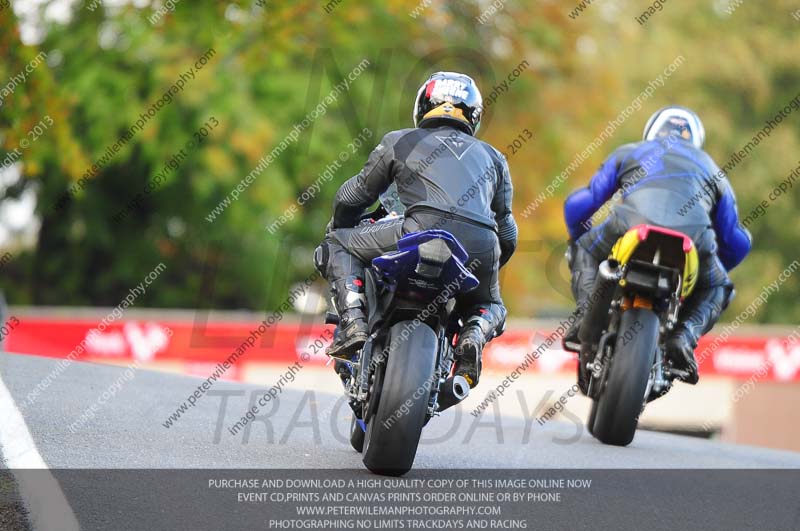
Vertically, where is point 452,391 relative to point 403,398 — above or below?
below

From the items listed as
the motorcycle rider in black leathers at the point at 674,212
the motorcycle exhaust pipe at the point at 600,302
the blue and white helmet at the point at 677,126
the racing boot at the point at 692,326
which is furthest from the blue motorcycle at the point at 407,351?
the blue and white helmet at the point at 677,126

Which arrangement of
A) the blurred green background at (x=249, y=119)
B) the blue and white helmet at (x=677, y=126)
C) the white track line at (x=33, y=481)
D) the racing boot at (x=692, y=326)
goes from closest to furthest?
the white track line at (x=33, y=481) < the racing boot at (x=692, y=326) < the blue and white helmet at (x=677, y=126) < the blurred green background at (x=249, y=119)

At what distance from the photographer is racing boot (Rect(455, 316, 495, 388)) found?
640 centimetres

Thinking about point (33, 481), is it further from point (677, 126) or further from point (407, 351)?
point (677, 126)

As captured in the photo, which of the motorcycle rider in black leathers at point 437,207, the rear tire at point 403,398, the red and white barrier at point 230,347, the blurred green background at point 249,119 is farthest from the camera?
the blurred green background at point 249,119

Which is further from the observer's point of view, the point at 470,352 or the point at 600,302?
the point at 600,302

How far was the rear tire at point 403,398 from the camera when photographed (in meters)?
5.87

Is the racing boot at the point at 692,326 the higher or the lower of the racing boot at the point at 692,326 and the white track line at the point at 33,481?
the lower

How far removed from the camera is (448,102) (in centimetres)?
682

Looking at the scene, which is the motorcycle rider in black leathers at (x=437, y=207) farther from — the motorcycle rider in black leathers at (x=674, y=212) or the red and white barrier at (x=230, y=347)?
the red and white barrier at (x=230, y=347)

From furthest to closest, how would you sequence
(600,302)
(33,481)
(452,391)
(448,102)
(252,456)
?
1. (600,302)
2. (448,102)
3. (252,456)
4. (452,391)
5. (33,481)

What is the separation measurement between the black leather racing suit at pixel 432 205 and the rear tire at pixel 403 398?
0.50 metres

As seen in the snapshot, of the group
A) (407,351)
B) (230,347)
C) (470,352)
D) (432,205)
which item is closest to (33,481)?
(407,351)

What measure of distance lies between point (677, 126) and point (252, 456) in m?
4.04
